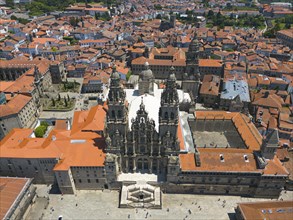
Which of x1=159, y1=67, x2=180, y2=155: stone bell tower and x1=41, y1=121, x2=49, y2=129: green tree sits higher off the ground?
x1=159, y1=67, x2=180, y2=155: stone bell tower

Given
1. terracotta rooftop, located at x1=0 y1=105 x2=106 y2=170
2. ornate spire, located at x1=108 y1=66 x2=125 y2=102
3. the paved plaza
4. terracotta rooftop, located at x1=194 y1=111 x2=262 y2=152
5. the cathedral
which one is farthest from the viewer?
terracotta rooftop, located at x1=194 y1=111 x2=262 y2=152

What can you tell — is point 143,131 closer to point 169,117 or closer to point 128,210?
point 169,117

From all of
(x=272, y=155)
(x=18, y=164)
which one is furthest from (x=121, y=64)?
(x=272, y=155)

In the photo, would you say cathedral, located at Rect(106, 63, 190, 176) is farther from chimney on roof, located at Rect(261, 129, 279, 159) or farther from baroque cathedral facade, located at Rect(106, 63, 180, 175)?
chimney on roof, located at Rect(261, 129, 279, 159)

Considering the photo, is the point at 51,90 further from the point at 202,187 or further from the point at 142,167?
the point at 202,187

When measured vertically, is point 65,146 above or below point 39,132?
above

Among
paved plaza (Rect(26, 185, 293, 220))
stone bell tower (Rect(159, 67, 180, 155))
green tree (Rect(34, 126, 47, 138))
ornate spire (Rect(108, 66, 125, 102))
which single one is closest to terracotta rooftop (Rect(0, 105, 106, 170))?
green tree (Rect(34, 126, 47, 138))

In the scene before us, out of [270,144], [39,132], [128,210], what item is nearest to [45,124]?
[39,132]
